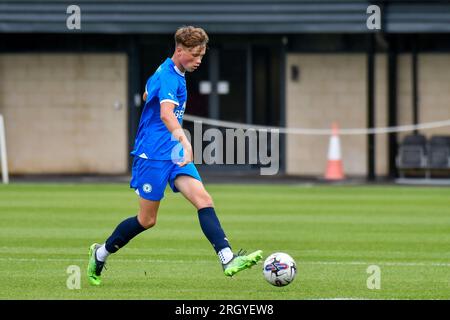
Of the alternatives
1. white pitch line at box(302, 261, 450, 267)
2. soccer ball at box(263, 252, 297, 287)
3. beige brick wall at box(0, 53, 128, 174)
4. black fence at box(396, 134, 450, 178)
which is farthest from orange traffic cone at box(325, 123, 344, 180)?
soccer ball at box(263, 252, 297, 287)

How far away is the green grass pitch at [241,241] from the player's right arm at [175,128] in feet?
3.36

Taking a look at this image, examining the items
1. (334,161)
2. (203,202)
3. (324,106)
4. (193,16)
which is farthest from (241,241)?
(324,106)

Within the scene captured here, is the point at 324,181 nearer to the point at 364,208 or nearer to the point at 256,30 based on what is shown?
the point at 256,30

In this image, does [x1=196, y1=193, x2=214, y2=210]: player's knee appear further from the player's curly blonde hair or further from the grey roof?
the grey roof

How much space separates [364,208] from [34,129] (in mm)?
11033

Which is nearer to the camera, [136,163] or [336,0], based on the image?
[136,163]

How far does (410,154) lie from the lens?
2608 cm

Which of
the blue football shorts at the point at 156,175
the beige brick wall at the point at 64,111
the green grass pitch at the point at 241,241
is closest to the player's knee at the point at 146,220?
the blue football shorts at the point at 156,175

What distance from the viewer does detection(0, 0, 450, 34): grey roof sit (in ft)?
87.4

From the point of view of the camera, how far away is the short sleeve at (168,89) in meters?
10.6

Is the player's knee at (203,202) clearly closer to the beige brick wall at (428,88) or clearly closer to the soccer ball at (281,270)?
the soccer ball at (281,270)

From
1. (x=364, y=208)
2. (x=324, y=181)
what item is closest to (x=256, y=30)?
(x=324, y=181)
